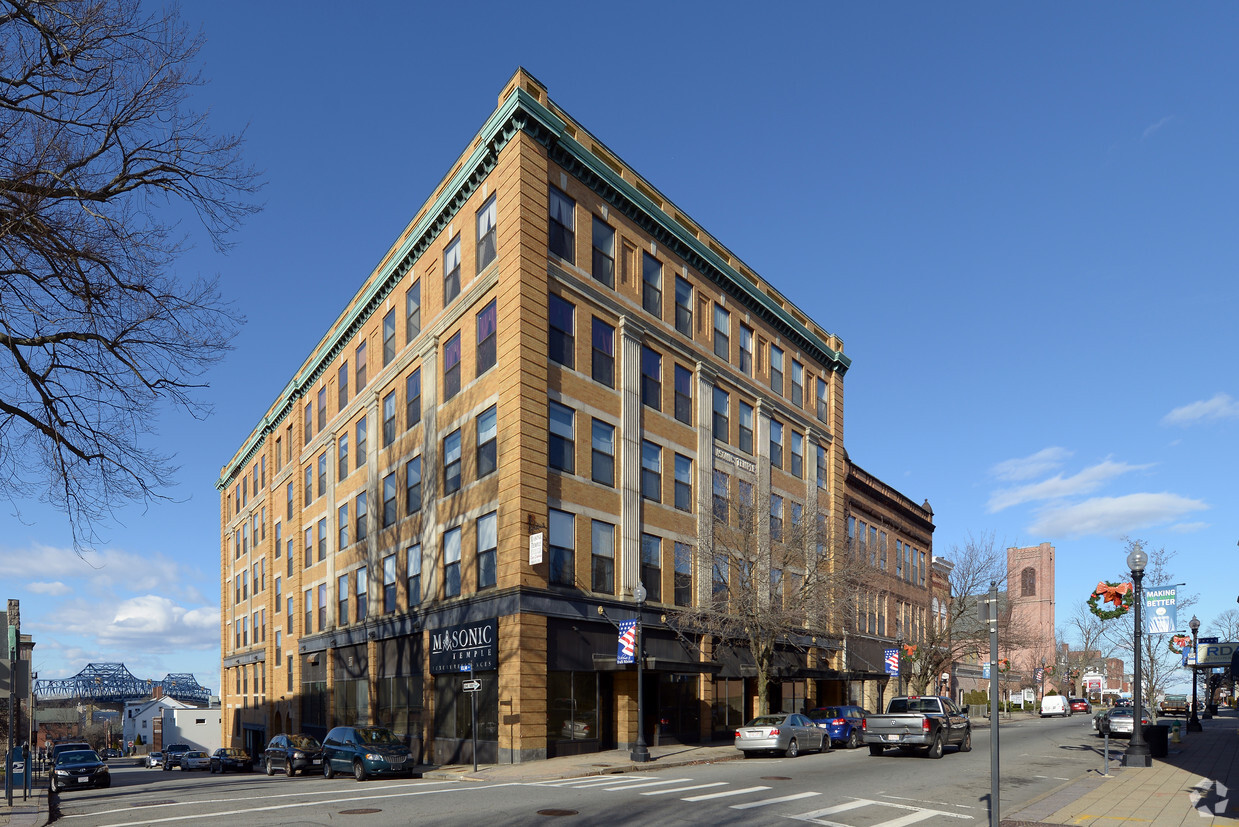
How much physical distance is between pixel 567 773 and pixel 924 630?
43843mm

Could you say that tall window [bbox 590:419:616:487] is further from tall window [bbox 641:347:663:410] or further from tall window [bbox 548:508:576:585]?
tall window [bbox 641:347:663:410]

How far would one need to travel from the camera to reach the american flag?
30.2 metres

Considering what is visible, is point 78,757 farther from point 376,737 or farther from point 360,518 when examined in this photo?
point 360,518

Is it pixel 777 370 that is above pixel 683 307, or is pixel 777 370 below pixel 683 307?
below

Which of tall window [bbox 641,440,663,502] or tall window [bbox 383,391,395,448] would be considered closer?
tall window [bbox 641,440,663,502]

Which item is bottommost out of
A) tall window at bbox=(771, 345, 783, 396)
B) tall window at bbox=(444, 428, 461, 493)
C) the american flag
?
the american flag

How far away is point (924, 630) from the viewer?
63031 mm

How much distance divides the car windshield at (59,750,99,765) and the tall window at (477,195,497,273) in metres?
21.5

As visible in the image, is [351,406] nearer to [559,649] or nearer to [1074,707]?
[559,649]

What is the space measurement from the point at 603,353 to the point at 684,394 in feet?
18.8

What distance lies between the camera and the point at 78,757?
33000mm

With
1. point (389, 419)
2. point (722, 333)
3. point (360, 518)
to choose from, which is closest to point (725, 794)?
point (722, 333)

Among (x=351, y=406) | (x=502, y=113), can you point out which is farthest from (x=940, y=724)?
(x=351, y=406)

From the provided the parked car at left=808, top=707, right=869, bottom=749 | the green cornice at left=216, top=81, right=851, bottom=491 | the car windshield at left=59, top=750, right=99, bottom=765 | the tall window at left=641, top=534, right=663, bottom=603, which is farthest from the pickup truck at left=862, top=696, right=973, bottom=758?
the car windshield at left=59, top=750, right=99, bottom=765
